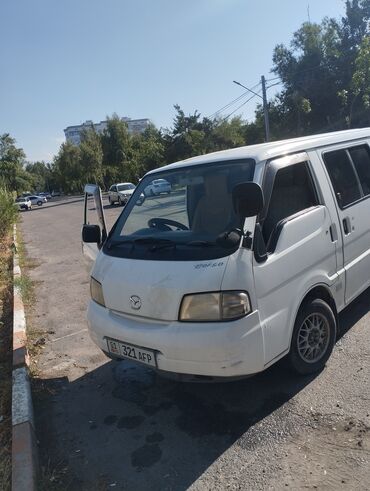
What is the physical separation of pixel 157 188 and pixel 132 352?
60.8 inches

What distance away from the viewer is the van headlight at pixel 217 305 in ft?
9.39

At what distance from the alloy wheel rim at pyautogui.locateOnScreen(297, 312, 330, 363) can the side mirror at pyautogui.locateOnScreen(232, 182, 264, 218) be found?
1.11m

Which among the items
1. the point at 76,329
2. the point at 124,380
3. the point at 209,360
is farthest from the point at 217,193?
the point at 76,329

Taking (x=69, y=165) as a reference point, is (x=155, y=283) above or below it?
below

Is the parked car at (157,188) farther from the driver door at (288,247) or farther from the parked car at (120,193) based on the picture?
the parked car at (120,193)

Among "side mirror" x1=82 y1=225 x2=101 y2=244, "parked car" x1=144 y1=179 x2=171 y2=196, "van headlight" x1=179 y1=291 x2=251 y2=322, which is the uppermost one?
"parked car" x1=144 y1=179 x2=171 y2=196

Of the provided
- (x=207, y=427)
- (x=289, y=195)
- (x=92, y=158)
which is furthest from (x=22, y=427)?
(x=92, y=158)

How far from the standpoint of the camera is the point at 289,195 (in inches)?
136

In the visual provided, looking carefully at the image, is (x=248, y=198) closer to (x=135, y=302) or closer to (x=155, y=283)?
(x=155, y=283)

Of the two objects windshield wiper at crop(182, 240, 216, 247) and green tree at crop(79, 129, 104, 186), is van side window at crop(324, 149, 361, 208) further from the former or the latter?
green tree at crop(79, 129, 104, 186)

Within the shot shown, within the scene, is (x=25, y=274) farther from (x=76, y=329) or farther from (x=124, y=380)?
(x=124, y=380)

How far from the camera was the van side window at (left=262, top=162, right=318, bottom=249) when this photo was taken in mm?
3257

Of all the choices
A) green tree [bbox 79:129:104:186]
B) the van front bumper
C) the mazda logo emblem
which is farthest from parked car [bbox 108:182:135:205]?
the van front bumper

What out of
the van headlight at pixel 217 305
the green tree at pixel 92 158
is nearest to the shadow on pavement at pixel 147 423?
the van headlight at pixel 217 305
